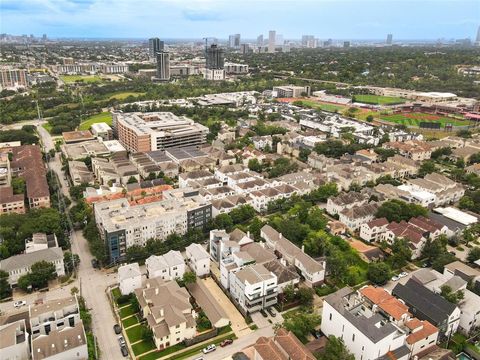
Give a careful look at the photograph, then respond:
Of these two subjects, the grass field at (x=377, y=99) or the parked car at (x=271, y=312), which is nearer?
the parked car at (x=271, y=312)

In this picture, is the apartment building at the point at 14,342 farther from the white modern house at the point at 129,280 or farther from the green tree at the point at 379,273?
the green tree at the point at 379,273

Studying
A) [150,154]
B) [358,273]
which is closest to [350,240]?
[358,273]

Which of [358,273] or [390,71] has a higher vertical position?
[390,71]

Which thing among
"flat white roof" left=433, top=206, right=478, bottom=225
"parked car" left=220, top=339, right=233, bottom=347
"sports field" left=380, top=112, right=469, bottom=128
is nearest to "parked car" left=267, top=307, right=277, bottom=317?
"parked car" left=220, top=339, right=233, bottom=347

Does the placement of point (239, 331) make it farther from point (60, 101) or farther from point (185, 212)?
point (60, 101)

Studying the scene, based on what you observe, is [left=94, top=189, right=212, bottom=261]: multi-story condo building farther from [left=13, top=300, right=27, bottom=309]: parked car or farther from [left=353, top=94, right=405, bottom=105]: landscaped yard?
[left=353, top=94, right=405, bottom=105]: landscaped yard

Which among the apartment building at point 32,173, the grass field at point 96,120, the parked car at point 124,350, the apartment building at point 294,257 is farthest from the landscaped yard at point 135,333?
the grass field at point 96,120
